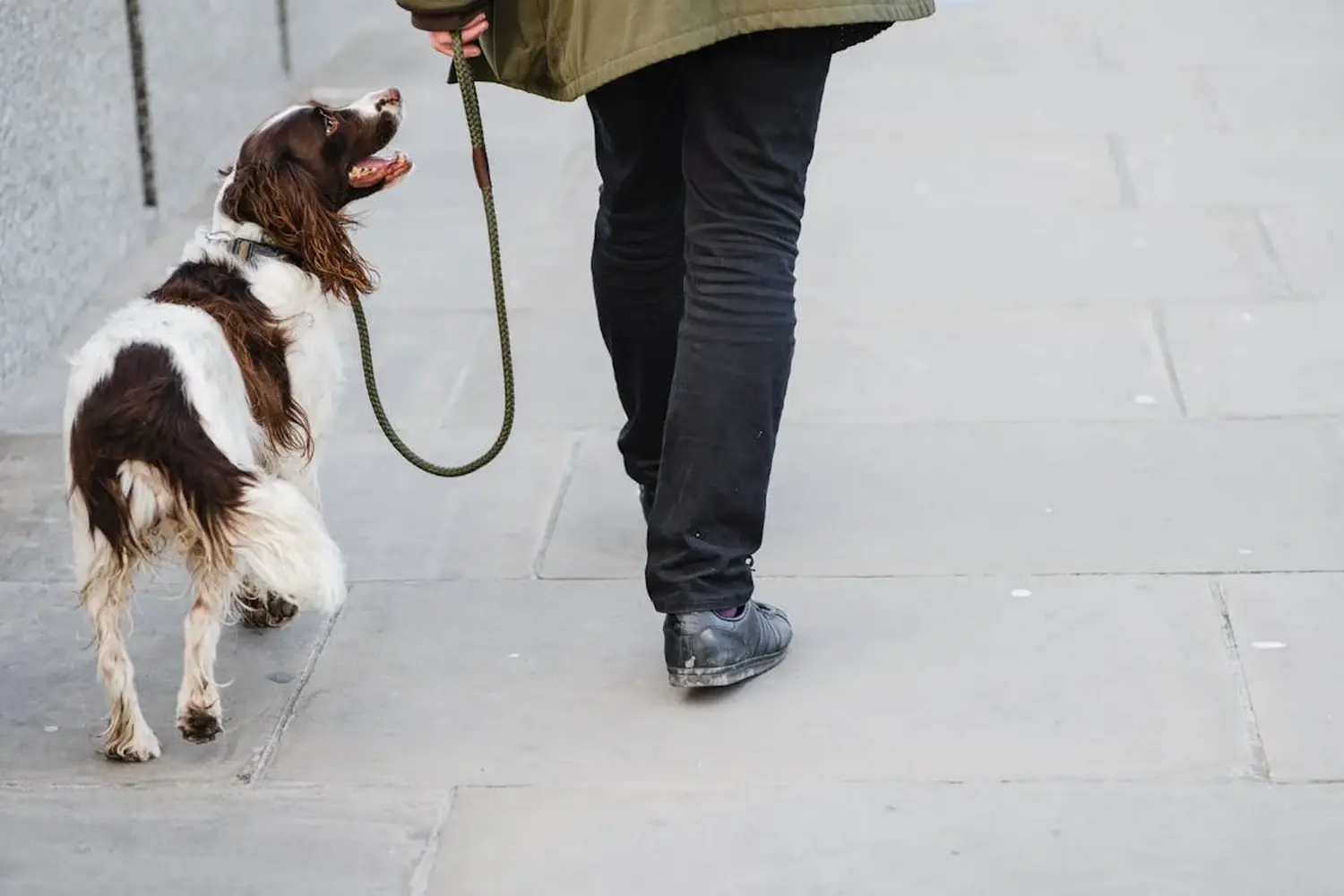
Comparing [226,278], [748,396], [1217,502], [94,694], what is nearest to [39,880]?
[94,694]

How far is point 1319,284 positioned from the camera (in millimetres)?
5645

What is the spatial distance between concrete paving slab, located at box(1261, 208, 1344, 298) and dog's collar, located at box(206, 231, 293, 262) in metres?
3.19

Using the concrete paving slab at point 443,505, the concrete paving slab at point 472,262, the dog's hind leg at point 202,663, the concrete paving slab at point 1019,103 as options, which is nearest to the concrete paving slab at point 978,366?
the concrete paving slab at point 443,505

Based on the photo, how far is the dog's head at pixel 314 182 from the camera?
143 inches

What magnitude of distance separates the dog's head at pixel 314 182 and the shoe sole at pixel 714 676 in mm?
963

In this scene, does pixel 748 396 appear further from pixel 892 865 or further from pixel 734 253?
pixel 892 865

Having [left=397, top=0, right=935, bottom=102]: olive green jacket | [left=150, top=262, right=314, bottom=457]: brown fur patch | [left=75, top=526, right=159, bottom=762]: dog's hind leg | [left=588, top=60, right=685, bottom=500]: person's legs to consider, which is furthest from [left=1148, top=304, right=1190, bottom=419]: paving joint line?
[left=75, top=526, right=159, bottom=762]: dog's hind leg

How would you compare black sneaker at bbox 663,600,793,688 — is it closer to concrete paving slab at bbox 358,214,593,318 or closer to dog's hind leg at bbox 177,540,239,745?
dog's hind leg at bbox 177,540,239,745

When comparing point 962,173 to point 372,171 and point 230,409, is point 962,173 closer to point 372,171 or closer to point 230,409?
point 372,171

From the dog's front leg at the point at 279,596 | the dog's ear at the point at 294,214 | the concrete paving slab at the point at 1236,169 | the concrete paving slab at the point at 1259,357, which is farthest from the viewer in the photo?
the concrete paving slab at the point at 1236,169

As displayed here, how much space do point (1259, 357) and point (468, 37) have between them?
8.55ft

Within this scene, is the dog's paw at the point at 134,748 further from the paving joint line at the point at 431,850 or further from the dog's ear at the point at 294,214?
the dog's ear at the point at 294,214

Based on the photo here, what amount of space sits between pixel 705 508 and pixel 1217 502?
141 cm

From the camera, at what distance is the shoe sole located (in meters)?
3.55
